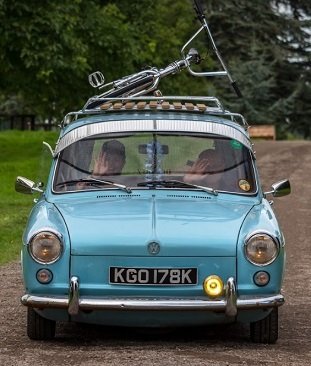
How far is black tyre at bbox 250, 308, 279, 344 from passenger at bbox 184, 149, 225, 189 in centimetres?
119

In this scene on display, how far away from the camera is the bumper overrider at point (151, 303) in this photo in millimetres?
7172

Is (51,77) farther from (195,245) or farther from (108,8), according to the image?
(195,245)

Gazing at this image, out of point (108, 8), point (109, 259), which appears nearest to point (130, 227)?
point (109, 259)

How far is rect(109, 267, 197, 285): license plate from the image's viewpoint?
287 inches

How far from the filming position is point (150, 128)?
8703 mm

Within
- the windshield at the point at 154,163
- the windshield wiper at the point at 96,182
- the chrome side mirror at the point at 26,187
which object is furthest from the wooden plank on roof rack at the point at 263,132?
the windshield wiper at the point at 96,182

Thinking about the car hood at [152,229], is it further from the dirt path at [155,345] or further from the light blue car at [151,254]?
the dirt path at [155,345]

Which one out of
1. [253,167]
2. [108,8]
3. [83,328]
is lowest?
[83,328]

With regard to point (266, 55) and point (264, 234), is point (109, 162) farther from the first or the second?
point (266, 55)

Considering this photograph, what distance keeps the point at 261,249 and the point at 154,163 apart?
1435 millimetres

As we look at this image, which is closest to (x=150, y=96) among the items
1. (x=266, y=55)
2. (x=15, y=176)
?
(x=15, y=176)

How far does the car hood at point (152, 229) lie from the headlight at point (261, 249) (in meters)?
0.11

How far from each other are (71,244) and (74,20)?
63.1 feet

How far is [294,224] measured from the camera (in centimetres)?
1644
